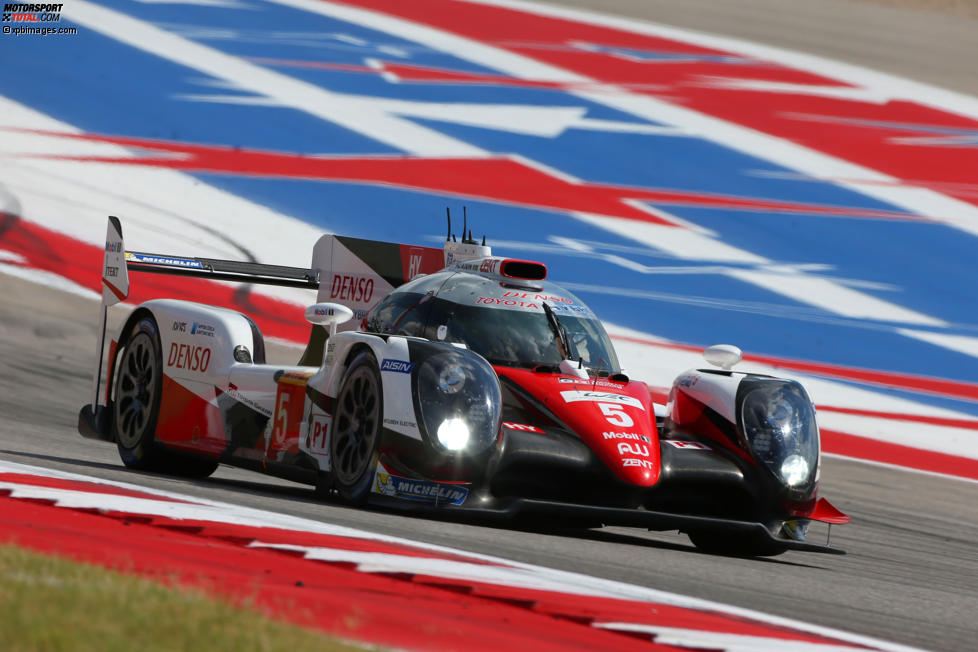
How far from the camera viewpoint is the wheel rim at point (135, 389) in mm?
10070

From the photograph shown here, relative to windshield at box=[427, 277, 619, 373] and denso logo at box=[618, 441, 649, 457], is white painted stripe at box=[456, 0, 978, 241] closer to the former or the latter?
windshield at box=[427, 277, 619, 373]

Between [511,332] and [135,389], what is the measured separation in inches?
123

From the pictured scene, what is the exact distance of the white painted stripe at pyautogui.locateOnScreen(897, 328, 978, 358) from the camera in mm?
18828

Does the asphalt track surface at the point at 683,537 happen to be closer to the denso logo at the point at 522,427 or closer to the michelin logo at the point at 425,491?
the michelin logo at the point at 425,491

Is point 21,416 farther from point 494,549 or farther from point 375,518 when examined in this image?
point 494,549

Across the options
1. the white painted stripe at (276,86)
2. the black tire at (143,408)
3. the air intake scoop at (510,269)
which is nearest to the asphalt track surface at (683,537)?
the black tire at (143,408)

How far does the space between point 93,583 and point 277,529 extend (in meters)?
1.97

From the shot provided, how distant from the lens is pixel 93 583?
417cm

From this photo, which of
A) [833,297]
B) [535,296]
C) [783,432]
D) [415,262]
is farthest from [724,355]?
[833,297]

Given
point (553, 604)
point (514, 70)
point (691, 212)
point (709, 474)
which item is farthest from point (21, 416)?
point (514, 70)

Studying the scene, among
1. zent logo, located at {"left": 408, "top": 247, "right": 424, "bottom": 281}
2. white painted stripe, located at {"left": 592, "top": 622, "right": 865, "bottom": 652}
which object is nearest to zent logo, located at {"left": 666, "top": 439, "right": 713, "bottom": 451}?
zent logo, located at {"left": 408, "top": 247, "right": 424, "bottom": 281}

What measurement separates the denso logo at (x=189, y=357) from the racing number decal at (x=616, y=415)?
2914mm

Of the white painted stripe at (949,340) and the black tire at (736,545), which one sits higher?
the white painted stripe at (949,340)

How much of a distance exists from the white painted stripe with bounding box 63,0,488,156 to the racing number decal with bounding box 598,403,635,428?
1483 centimetres
